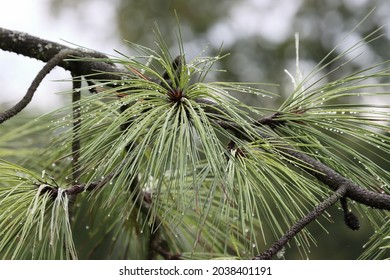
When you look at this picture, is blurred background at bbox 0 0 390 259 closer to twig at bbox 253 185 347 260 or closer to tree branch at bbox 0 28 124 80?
tree branch at bbox 0 28 124 80

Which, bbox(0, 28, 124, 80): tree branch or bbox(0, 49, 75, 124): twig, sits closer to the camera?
bbox(0, 49, 75, 124): twig

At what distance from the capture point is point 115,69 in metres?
0.91

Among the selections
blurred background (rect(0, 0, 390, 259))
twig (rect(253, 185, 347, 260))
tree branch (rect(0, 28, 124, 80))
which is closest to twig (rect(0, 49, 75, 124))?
tree branch (rect(0, 28, 124, 80))

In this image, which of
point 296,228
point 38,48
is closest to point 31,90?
point 38,48

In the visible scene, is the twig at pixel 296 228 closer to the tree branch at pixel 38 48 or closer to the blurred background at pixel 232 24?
the tree branch at pixel 38 48

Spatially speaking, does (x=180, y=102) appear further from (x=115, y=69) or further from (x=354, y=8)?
(x=354, y=8)

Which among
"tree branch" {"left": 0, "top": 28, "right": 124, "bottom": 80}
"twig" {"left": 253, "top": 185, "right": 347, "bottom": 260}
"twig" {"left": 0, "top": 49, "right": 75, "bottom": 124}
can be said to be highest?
"tree branch" {"left": 0, "top": 28, "right": 124, "bottom": 80}

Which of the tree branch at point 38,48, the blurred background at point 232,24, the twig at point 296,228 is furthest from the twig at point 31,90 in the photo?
the blurred background at point 232,24

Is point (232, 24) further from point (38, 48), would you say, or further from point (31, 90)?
point (31, 90)

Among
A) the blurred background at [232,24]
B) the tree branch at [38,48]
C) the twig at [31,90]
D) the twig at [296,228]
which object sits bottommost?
the twig at [296,228]

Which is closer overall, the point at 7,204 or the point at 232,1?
the point at 7,204

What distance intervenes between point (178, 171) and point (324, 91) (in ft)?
0.93
